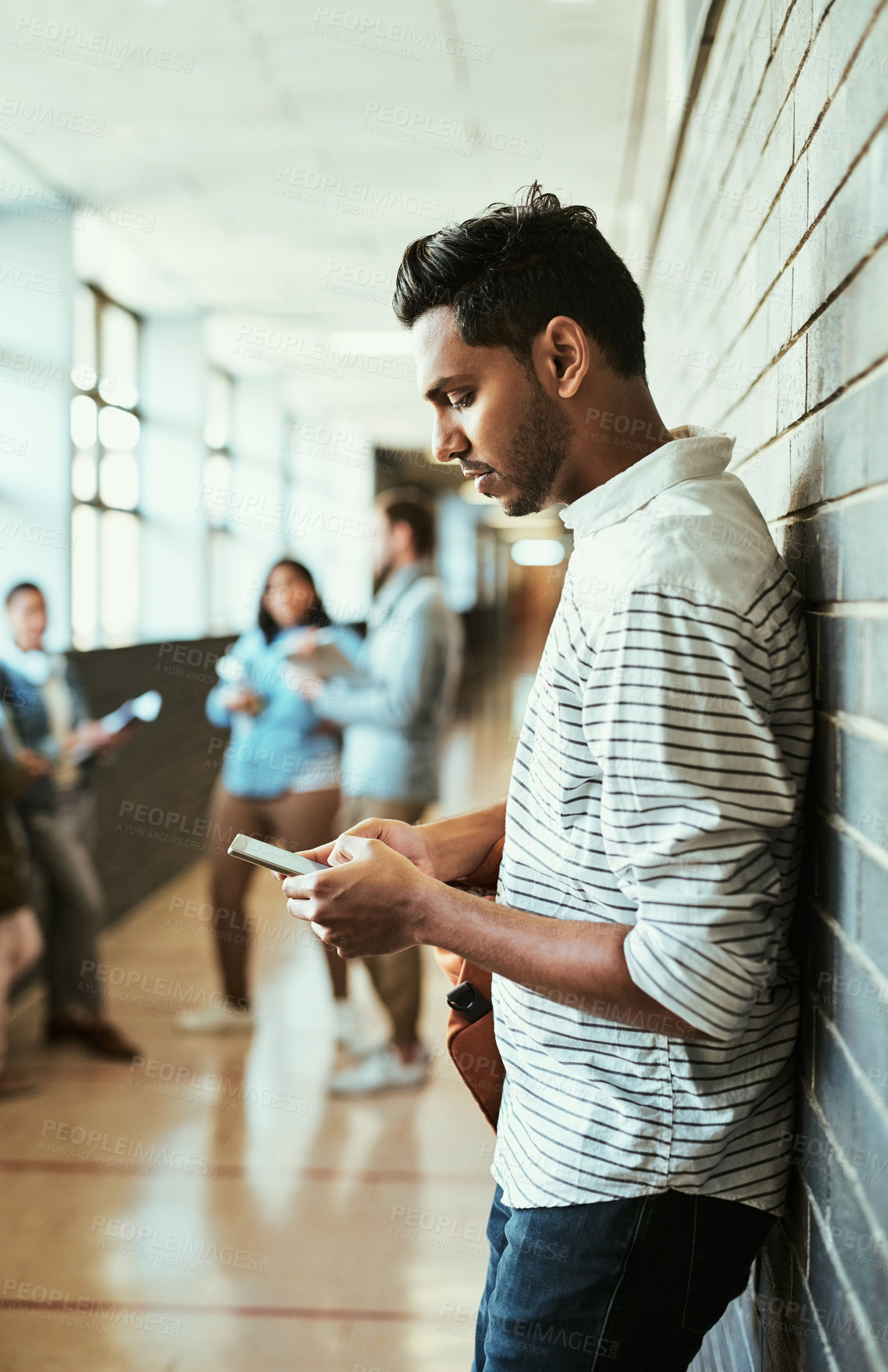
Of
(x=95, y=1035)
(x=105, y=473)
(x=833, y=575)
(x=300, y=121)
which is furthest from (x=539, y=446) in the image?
(x=105, y=473)

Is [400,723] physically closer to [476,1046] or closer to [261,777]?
[261,777]

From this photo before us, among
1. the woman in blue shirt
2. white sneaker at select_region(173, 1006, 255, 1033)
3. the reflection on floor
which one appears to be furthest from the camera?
white sneaker at select_region(173, 1006, 255, 1033)

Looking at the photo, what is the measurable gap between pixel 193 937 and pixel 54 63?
3.66 metres

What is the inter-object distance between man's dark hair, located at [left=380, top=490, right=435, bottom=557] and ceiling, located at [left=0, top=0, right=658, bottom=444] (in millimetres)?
1144

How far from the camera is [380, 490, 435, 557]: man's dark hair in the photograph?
11.8 ft

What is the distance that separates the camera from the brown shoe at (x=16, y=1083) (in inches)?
130

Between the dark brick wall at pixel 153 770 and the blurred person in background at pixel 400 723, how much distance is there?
5.09ft

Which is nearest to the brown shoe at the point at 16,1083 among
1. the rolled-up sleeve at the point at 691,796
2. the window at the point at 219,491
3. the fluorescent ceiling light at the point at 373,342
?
the rolled-up sleeve at the point at 691,796

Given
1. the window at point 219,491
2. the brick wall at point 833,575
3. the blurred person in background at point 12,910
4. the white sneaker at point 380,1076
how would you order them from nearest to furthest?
the brick wall at point 833,575 < the blurred person in background at point 12,910 < the white sneaker at point 380,1076 < the window at point 219,491

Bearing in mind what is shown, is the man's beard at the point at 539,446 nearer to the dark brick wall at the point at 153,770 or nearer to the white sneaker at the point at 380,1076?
the white sneaker at the point at 380,1076

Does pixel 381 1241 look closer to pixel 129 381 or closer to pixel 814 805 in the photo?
pixel 814 805

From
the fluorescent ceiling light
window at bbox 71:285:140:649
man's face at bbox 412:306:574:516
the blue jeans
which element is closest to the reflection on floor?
the blue jeans

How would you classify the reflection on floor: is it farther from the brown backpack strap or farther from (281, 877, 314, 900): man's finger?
(281, 877, 314, 900): man's finger

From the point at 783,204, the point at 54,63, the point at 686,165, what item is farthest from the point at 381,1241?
the point at 54,63
